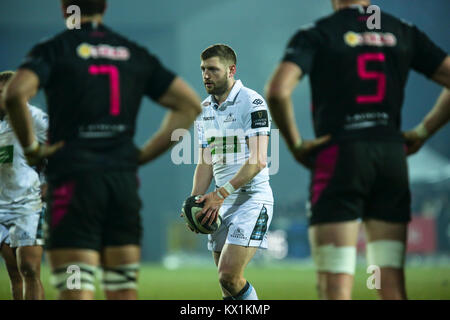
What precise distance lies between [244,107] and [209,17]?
2536 cm

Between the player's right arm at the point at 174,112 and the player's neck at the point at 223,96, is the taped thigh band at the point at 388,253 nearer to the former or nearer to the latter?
the player's right arm at the point at 174,112

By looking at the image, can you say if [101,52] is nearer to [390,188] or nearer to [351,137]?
[351,137]

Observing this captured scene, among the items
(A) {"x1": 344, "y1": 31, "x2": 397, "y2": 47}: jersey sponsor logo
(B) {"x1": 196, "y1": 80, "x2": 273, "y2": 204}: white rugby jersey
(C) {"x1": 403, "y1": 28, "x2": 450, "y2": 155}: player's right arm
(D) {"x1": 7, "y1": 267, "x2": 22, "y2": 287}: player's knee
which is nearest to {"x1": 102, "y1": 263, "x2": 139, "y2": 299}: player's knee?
(A) {"x1": 344, "y1": 31, "x2": 397, "y2": 47}: jersey sponsor logo

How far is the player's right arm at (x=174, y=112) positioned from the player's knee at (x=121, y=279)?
0.68 m

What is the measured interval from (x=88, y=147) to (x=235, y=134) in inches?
117

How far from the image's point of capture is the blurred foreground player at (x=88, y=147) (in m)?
4.15

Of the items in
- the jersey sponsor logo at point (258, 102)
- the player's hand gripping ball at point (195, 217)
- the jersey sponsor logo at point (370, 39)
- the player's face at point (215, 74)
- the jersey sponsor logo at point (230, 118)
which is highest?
the player's face at point (215, 74)

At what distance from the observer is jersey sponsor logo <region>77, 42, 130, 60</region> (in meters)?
4.23

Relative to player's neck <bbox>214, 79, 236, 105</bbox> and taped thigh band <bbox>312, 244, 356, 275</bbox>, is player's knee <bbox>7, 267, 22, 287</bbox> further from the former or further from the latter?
taped thigh band <bbox>312, 244, 356, 275</bbox>

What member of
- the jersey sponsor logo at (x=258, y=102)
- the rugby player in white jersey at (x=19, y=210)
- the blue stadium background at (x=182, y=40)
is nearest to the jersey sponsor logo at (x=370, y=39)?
the jersey sponsor logo at (x=258, y=102)

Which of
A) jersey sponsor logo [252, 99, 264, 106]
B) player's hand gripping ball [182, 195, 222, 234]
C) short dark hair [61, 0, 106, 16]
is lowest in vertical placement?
player's hand gripping ball [182, 195, 222, 234]

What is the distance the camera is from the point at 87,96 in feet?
13.7

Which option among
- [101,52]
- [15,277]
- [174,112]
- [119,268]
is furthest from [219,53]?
[15,277]

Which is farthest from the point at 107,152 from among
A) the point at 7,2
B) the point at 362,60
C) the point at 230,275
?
the point at 7,2
